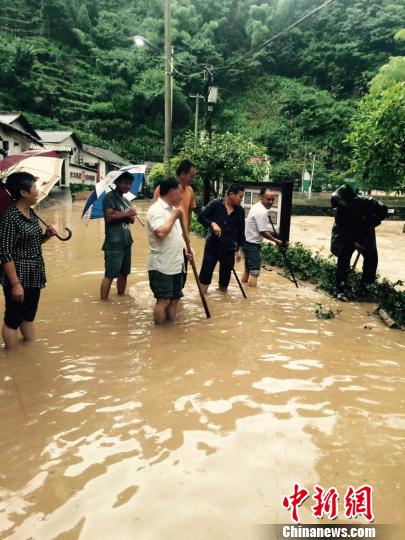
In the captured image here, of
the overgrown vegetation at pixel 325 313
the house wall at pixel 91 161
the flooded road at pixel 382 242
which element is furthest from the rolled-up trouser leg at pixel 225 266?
the house wall at pixel 91 161

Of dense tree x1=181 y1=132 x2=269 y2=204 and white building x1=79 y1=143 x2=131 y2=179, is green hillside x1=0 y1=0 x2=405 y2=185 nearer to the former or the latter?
white building x1=79 y1=143 x2=131 y2=179

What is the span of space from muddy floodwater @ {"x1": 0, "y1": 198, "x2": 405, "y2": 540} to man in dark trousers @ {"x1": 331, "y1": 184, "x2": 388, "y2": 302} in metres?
1.29

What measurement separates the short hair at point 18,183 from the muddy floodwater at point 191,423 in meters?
1.58

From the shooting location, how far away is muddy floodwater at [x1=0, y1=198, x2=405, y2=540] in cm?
216

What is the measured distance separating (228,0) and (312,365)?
7748 cm

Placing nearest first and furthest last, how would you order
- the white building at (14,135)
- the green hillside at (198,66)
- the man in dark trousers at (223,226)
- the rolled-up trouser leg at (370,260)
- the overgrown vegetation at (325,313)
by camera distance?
the overgrown vegetation at (325,313), the man in dark trousers at (223,226), the rolled-up trouser leg at (370,260), the white building at (14,135), the green hillside at (198,66)

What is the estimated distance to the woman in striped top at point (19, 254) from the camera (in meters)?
3.65

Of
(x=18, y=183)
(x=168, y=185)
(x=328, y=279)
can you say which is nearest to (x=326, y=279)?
(x=328, y=279)

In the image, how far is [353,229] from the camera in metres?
6.31

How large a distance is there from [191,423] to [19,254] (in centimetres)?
223

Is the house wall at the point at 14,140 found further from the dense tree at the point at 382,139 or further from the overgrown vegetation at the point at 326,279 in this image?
the dense tree at the point at 382,139

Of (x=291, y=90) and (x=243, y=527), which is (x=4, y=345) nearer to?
(x=243, y=527)

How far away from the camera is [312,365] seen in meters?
3.97

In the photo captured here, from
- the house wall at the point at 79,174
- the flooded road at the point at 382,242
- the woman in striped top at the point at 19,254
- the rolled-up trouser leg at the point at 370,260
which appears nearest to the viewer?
the woman in striped top at the point at 19,254
